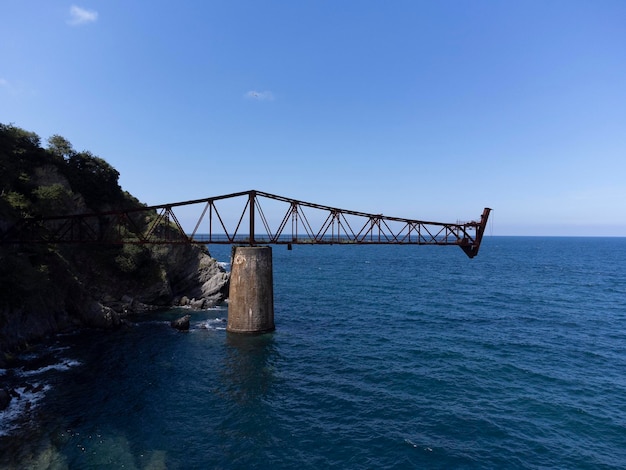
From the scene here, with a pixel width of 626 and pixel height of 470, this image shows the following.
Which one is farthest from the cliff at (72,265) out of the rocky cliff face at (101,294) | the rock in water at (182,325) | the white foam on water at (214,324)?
the white foam on water at (214,324)

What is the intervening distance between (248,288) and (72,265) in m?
25.1

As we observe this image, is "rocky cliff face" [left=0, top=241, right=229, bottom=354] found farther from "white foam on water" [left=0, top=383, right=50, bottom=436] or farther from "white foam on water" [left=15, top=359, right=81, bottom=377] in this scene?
"white foam on water" [left=0, top=383, right=50, bottom=436]

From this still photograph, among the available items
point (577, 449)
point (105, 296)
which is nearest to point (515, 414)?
point (577, 449)

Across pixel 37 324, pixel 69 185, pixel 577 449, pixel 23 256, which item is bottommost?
pixel 577 449

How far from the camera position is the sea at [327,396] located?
1883 centimetres

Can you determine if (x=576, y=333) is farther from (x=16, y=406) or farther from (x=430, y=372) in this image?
(x=16, y=406)

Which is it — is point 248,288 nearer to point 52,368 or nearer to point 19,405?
point 52,368

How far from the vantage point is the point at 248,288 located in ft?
127

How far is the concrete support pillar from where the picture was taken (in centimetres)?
3881

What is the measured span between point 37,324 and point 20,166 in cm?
1983

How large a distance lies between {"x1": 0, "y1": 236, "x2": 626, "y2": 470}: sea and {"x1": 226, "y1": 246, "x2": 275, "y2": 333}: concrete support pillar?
5.34ft

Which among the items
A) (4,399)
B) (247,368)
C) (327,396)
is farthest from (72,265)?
(327,396)

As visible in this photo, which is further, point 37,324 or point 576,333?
point 576,333

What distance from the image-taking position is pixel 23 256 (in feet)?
118
